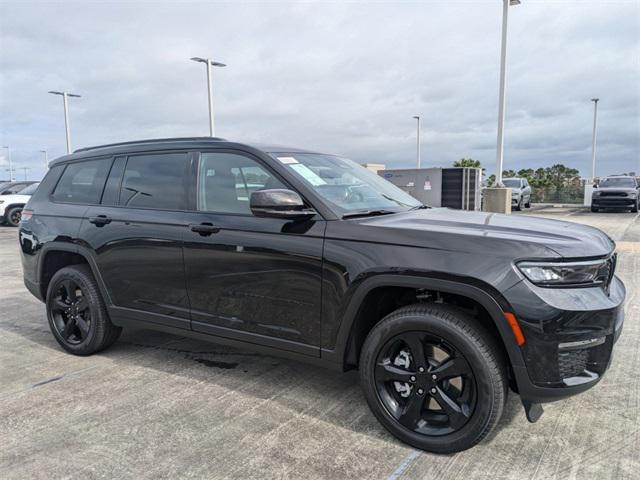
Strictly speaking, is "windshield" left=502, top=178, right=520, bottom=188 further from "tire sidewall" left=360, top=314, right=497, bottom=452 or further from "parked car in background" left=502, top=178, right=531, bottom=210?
"tire sidewall" left=360, top=314, right=497, bottom=452

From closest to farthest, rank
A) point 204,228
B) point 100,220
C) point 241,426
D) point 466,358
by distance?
point 466,358
point 241,426
point 204,228
point 100,220

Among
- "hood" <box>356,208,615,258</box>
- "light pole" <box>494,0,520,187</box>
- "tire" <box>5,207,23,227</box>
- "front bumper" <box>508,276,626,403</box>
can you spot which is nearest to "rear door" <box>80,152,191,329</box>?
"hood" <box>356,208,615,258</box>

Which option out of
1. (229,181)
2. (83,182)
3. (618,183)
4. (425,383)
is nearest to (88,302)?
(83,182)

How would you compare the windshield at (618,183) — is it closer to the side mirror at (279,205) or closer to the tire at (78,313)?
the side mirror at (279,205)

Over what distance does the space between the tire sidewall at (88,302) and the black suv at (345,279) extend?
12 mm

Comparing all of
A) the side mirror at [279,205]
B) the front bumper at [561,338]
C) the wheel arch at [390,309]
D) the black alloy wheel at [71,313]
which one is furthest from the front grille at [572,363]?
the black alloy wheel at [71,313]

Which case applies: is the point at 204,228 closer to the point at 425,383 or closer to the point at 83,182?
the point at 83,182

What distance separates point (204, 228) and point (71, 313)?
1.79 metres

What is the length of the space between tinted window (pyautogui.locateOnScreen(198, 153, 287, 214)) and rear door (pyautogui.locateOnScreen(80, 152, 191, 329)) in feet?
0.57

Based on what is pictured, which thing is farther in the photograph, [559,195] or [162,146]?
[559,195]

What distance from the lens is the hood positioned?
2547 millimetres

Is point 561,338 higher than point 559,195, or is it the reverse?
point 561,338

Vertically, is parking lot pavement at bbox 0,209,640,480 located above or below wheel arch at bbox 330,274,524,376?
below

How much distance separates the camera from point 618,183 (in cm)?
2188
